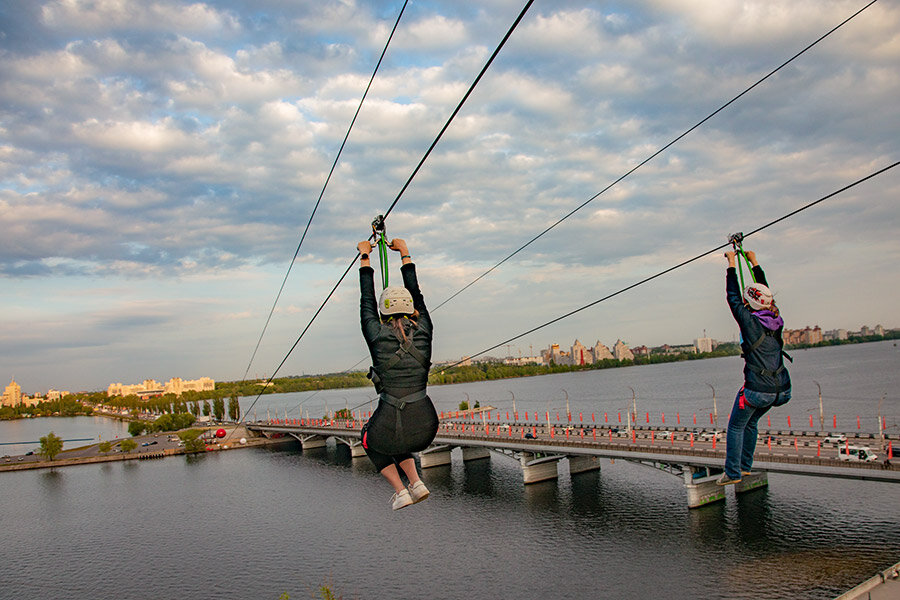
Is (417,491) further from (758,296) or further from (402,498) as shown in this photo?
(758,296)

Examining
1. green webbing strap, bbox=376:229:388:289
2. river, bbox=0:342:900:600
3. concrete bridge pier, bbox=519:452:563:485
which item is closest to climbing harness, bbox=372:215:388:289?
green webbing strap, bbox=376:229:388:289

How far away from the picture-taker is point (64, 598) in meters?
38.1

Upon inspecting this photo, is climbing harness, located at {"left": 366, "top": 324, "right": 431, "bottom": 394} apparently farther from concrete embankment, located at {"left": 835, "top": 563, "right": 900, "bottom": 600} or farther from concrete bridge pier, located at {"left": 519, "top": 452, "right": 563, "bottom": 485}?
concrete bridge pier, located at {"left": 519, "top": 452, "right": 563, "bottom": 485}

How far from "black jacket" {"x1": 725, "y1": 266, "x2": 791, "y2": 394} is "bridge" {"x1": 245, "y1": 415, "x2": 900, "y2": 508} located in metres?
22.8

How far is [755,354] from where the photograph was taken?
7.68 metres

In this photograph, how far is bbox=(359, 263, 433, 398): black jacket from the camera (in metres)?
5.99

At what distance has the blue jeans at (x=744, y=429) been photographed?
7879 millimetres

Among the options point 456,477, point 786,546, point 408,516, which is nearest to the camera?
point 786,546

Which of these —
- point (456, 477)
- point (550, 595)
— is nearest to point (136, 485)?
point (456, 477)

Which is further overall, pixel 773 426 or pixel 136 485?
pixel 136 485

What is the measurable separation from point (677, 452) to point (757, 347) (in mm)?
43490

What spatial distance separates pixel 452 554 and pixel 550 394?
10373 centimetres

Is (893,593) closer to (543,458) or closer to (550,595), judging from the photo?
(550,595)

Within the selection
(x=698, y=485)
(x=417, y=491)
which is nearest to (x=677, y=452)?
(x=698, y=485)
